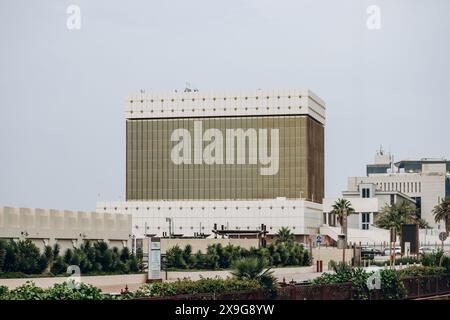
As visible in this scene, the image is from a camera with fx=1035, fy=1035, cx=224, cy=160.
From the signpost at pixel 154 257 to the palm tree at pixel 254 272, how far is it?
68.1 ft

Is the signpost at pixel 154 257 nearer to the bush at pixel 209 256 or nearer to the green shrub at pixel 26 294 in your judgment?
the bush at pixel 209 256

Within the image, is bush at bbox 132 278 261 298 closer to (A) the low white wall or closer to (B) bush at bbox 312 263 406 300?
(B) bush at bbox 312 263 406 300

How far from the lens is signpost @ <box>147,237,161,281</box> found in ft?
218

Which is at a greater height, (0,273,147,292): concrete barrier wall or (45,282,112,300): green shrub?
(45,282,112,300): green shrub

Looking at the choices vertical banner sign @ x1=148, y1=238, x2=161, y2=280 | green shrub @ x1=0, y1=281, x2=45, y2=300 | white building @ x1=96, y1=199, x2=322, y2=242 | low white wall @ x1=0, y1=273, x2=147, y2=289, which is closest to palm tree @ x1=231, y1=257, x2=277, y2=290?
green shrub @ x1=0, y1=281, x2=45, y2=300

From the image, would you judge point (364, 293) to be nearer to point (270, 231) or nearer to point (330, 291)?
point (330, 291)

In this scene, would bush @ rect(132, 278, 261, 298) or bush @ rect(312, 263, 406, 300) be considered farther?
bush @ rect(312, 263, 406, 300)

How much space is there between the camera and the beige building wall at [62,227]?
68.1 metres

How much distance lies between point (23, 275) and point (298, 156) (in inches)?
5444

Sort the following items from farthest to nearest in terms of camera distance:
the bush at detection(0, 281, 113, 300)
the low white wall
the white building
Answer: the white building
the low white wall
the bush at detection(0, 281, 113, 300)

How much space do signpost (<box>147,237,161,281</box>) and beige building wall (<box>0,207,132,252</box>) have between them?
26.2 feet

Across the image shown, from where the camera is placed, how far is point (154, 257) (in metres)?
68.8

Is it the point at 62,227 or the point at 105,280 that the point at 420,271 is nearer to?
the point at 105,280
